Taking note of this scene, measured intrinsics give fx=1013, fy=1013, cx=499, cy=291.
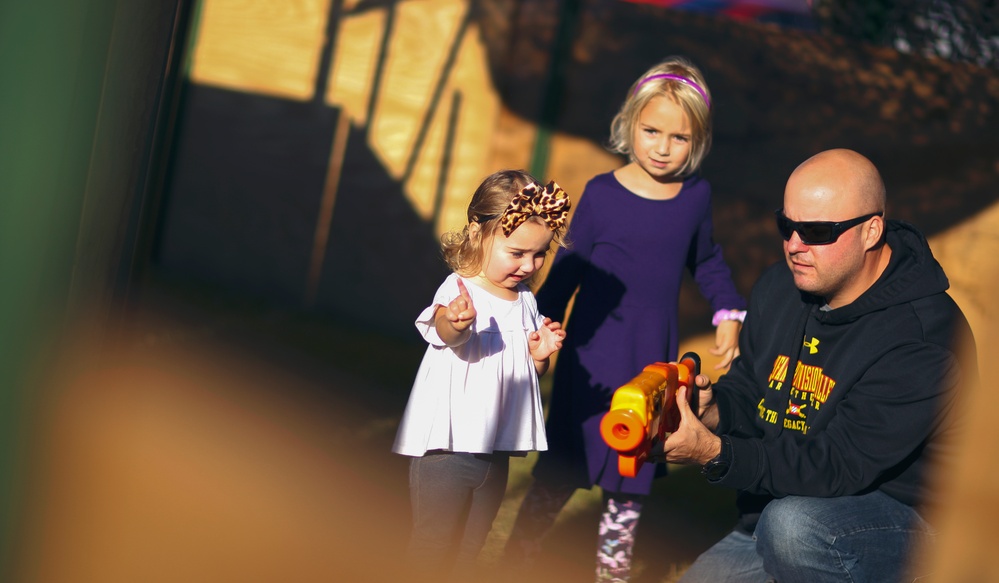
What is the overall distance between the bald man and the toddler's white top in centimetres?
47

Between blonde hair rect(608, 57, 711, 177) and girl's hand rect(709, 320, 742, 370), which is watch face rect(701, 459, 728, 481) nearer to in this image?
girl's hand rect(709, 320, 742, 370)

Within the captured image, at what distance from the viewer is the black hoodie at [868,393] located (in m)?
2.51

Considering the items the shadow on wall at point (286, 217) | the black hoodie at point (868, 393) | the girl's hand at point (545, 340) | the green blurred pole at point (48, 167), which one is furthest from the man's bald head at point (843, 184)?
the shadow on wall at point (286, 217)

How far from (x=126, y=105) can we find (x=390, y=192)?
5.11 m

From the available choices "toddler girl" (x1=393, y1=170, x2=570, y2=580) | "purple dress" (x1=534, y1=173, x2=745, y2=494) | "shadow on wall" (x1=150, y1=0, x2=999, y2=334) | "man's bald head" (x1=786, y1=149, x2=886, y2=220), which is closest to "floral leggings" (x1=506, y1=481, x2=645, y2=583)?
"purple dress" (x1=534, y1=173, x2=745, y2=494)

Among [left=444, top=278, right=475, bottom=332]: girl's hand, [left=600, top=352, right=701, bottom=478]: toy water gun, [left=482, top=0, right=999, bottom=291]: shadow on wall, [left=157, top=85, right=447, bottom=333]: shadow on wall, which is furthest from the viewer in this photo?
[left=157, top=85, right=447, bottom=333]: shadow on wall

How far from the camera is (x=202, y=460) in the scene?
3.80 metres

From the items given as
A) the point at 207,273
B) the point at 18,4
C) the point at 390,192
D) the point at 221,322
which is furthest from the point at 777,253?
the point at 18,4

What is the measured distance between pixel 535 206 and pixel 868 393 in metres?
0.98

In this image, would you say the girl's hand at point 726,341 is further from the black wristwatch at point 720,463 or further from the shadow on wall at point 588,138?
the shadow on wall at point 588,138

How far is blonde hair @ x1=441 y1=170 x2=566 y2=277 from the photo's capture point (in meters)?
2.76

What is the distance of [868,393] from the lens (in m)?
2.56

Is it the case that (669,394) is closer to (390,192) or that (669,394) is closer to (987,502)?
(987,502)

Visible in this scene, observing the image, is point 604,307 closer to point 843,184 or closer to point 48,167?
point 843,184
